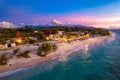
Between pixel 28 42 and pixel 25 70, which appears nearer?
pixel 25 70

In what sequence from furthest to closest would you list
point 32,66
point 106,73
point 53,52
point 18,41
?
point 18,41
point 53,52
point 32,66
point 106,73

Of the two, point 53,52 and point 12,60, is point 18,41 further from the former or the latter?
point 12,60

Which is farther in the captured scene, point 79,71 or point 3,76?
point 79,71

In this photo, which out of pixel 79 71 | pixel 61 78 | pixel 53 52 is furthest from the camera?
pixel 53 52

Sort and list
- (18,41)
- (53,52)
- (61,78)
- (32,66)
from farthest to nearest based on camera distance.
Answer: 1. (18,41)
2. (53,52)
3. (32,66)
4. (61,78)

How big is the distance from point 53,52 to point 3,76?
70.6ft

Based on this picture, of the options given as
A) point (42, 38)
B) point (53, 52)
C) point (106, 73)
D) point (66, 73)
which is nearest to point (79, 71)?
point (66, 73)

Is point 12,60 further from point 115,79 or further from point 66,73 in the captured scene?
point 115,79

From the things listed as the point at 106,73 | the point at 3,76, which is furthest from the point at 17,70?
the point at 106,73

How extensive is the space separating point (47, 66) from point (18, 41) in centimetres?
2943

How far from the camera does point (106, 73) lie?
90.9ft

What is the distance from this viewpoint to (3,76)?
1016 inches

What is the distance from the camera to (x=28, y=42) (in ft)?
205

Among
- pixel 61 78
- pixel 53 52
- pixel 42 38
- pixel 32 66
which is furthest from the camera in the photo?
pixel 42 38
